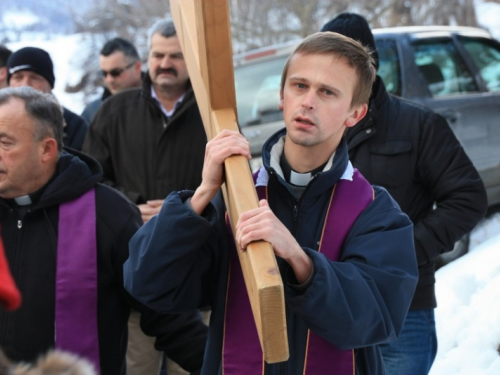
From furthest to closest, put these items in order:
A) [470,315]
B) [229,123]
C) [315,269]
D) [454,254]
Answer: [454,254]
[470,315]
[229,123]
[315,269]

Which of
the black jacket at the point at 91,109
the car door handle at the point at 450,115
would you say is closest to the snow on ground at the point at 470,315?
the car door handle at the point at 450,115

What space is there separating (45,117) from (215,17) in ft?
4.43

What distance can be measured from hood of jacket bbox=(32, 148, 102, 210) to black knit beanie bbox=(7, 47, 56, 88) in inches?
96.3

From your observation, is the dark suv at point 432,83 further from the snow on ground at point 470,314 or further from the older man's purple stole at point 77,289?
the older man's purple stole at point 77,289

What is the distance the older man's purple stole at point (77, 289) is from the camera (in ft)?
9.73

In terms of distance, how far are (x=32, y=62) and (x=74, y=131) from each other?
23.2 inches

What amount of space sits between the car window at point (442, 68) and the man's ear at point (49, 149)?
4392 millimetres

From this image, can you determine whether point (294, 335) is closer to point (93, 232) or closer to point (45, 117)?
point (93, 232)

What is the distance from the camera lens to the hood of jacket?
3064 millimetres

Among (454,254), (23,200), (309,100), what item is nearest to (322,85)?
(309,100)

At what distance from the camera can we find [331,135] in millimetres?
2344

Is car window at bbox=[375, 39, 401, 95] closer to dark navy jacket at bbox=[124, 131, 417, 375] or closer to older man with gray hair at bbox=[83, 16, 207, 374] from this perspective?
older man with gray hair at bbox=[83, 16, 207, 374]

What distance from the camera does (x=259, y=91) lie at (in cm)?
719

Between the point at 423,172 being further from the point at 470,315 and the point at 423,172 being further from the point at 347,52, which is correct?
the point at 470,315
